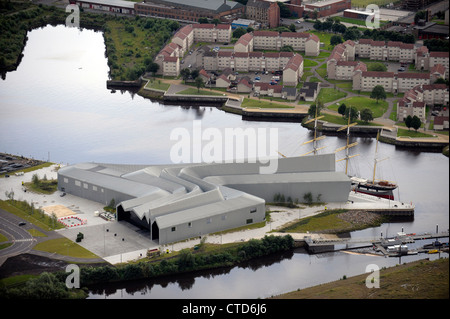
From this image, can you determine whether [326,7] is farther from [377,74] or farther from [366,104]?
[366,104]

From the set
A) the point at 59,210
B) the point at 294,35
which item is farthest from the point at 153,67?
the point at 59,210

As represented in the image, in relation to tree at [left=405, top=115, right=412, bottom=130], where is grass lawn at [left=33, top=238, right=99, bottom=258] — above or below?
below

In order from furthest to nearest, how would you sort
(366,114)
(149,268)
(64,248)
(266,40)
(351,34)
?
(351,34)
(266,40)
(366,114)
(64,248)
(149,268)

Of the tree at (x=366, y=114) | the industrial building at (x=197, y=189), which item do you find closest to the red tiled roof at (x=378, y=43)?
the tree at (x=366, y=114)

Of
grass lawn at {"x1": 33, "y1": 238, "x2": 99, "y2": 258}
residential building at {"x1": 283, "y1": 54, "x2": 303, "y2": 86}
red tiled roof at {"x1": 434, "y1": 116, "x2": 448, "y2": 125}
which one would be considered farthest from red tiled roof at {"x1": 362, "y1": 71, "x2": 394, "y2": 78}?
grass lawn at {"x1": 33, "y1": 238, "x2": 99, "y2": 258}

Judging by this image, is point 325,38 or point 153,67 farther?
point 325,38

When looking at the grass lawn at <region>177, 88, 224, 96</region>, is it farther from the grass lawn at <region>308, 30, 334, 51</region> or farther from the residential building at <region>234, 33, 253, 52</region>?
the grass lawn at <region>308, 30, 334, 51</region>

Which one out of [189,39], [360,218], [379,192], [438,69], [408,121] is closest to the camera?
[360,218]
